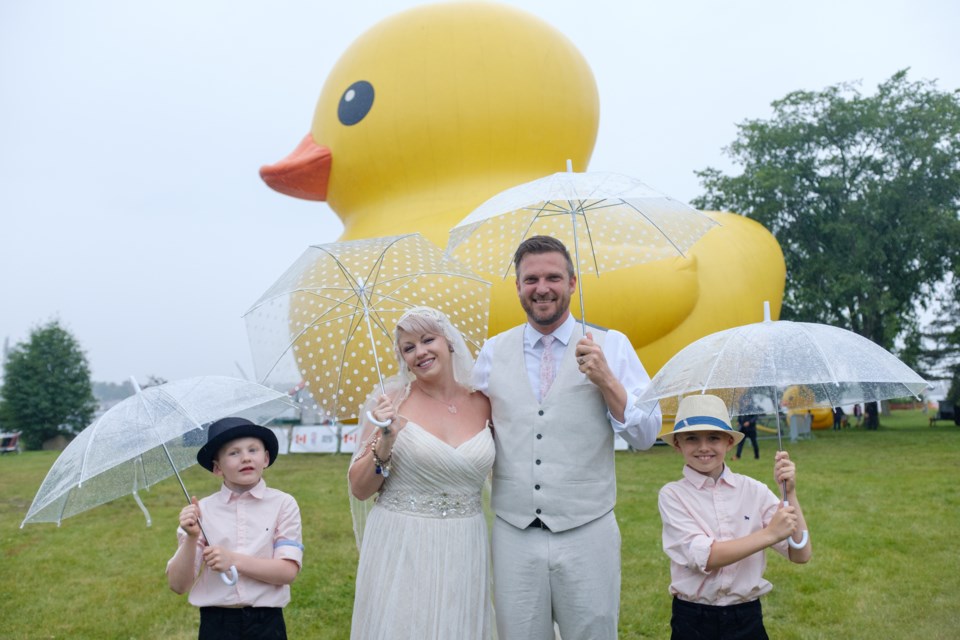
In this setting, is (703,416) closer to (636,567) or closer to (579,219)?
(579,219)

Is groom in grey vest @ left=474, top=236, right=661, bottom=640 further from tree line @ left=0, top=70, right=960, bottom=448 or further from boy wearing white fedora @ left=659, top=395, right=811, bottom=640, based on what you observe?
tree line @ left=0, top=70, right=960, bottom=448

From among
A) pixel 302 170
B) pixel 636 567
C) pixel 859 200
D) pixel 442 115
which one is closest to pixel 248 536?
pixel 636 567

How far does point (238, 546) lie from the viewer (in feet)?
9.05

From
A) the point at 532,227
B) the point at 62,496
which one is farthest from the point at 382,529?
the point at 532,227

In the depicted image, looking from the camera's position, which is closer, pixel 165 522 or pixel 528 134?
pixel 165 522

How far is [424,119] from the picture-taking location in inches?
416

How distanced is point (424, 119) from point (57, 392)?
2175cm

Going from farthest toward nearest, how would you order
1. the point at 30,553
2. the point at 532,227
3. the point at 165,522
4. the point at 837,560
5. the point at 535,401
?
the point at 165,522 → the point at 30,553 → the point at 837,560 → the point at 532,227 → the point at 535,401

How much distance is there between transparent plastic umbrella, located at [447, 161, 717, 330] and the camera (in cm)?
299

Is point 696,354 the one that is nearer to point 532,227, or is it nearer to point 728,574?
point 728,574

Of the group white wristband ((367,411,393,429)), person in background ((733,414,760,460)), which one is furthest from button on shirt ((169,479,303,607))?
person in background ((733,414,760,460))

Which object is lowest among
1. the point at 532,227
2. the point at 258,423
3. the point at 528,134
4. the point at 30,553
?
the point at 30,553

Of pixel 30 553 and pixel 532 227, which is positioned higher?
pixel 532 227

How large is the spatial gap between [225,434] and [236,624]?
26.7 inches
